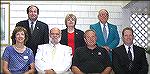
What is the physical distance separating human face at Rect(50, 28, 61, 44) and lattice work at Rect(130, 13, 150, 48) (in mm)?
2009

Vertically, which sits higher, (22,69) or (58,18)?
(58,18)

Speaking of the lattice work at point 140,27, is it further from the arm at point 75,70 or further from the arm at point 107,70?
the arm at point 75,70

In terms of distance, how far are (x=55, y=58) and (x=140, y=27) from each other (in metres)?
2.19

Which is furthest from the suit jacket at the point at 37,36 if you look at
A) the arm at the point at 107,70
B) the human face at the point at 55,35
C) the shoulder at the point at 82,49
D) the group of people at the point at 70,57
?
the arm at the point at 107,70

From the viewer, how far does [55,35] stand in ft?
10.6

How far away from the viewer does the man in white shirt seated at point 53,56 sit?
3.18 m

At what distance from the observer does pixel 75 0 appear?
4812mm

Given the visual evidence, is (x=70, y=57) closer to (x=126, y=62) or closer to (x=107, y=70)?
(x=107, y=70)

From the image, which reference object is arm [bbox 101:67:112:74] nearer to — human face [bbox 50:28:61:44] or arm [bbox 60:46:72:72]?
arm [bbox 60:46:72:72]

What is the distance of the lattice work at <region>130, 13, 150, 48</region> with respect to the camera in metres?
4.85

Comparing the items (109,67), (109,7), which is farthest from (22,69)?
(109,7)

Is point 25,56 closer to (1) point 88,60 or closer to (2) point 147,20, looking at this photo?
(1) point 88,60

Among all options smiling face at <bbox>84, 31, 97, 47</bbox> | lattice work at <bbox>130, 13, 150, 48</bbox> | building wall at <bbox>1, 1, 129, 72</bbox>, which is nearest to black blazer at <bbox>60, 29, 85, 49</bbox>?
smiling face at <bbox>84, 31, 97, 47</bbox>

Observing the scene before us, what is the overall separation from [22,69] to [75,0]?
6.60 ft
